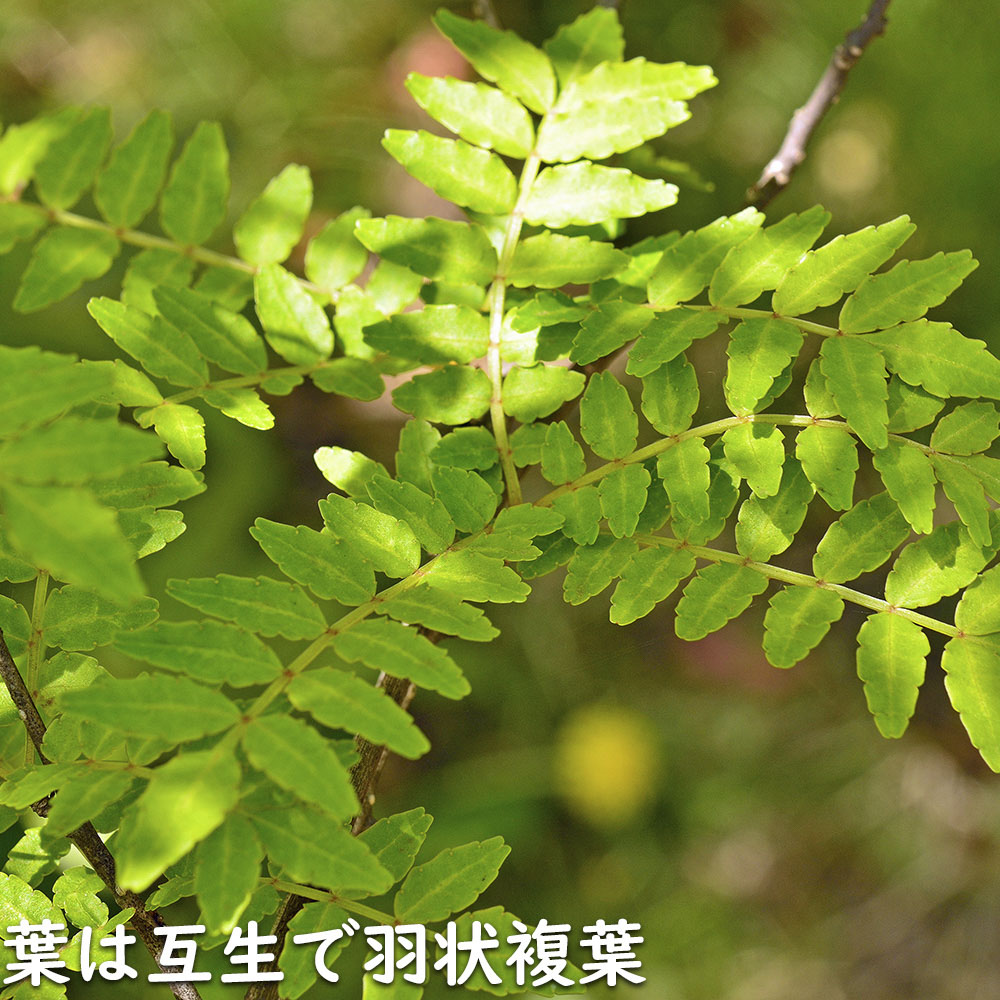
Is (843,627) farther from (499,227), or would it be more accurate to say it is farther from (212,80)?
(212,80)

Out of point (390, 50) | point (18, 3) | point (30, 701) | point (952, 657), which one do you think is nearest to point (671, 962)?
point (952, 657)

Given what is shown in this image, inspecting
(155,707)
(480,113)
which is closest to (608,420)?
(480,113)

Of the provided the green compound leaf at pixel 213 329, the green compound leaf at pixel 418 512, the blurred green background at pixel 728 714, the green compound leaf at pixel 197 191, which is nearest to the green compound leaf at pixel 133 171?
the green compound leaf at pixel 197 191

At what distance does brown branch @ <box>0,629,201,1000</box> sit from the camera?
1.95 feet

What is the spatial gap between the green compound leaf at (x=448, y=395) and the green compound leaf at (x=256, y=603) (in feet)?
0.65

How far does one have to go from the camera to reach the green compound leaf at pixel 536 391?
2.35 feet

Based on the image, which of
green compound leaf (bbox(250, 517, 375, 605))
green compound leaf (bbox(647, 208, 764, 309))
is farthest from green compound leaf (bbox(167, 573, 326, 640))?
green compound leaf (bbox(647, 208, 764, 309))

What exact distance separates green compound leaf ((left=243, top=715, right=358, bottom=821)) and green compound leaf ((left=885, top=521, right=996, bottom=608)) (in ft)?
1.27

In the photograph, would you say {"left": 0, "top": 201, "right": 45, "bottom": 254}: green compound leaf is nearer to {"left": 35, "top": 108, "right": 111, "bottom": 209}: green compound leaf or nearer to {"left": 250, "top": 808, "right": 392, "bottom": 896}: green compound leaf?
{"left": 35, "top": 108, "right": 111, "bottom": 209}: green compound leaf

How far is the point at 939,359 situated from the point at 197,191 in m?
0.59

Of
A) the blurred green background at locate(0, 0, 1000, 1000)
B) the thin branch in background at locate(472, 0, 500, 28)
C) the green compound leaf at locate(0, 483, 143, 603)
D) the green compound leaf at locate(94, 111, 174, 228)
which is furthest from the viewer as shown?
the blurred green background at locate(0, 0, 1000, 1000)

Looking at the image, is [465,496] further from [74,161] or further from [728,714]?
[728,714]

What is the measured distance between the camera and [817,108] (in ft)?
3.01

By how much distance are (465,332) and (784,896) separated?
203 centimetres
